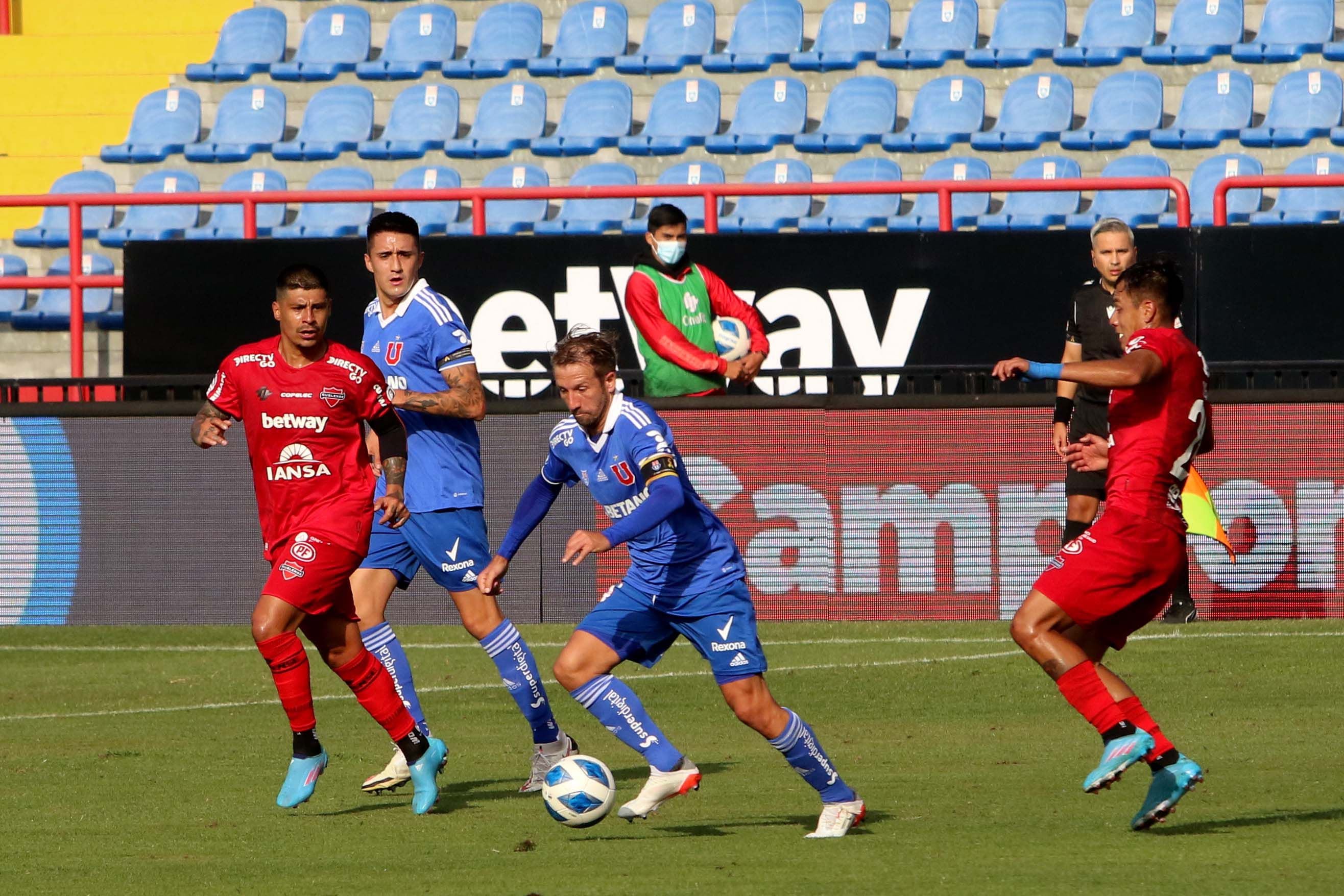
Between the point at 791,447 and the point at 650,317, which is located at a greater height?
the point at 650,317

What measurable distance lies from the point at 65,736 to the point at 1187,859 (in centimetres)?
570

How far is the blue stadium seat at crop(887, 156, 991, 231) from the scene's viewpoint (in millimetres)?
16828

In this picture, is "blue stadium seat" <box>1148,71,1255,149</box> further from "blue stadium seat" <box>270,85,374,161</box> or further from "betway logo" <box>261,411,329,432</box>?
"betway logo" <box>261,411,329,432</box>

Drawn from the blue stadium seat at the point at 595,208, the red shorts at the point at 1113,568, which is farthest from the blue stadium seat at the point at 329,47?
the red shorts at the point at 1113,568

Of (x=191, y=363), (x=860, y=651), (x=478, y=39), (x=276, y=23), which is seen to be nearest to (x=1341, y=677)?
(x=860, y=651)

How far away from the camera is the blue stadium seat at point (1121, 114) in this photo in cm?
1750

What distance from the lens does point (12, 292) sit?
17.9 metres

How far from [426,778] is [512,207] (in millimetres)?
11624

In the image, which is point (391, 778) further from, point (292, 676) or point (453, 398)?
point (453, 398)

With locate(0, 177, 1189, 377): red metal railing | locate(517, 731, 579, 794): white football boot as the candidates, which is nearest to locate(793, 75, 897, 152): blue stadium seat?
locate(0, 177, 1189, 377): red metal railing

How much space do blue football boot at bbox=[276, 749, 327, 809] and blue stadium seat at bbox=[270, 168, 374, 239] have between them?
1116 centimetres

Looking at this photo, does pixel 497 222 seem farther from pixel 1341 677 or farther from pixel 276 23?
pixel 1341 677

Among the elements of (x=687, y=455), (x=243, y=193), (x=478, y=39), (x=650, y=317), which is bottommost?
(x=687, y=455)

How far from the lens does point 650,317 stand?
11.0 m
